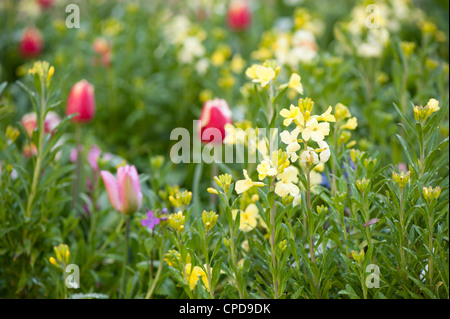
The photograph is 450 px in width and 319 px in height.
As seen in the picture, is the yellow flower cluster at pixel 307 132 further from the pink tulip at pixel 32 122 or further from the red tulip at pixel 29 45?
the red tulip at pixel 29 45

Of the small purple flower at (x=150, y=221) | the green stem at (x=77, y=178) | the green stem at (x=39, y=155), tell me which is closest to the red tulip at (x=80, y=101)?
the green stem at (x=77, y=178)

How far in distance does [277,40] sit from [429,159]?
943 mm

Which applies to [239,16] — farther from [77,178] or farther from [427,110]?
[427,110]

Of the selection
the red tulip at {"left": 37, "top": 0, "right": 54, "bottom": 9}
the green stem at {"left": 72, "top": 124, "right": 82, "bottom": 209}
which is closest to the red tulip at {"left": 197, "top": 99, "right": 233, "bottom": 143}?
the green stem at {"left": 72, "top": 124, "right": 82, "bottom": 209}

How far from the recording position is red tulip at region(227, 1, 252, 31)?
2.09m

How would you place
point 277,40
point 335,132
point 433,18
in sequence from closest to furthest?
point 335,132
point 277,40
point 433,18

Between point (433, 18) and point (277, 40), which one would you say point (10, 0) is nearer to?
point (277, 40)

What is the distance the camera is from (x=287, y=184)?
747 millimetres

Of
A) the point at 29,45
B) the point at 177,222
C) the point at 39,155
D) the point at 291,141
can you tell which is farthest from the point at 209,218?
the point at 29,45

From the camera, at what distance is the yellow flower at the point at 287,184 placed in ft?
2.44

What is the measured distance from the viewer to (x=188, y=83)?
1790 millimetres
